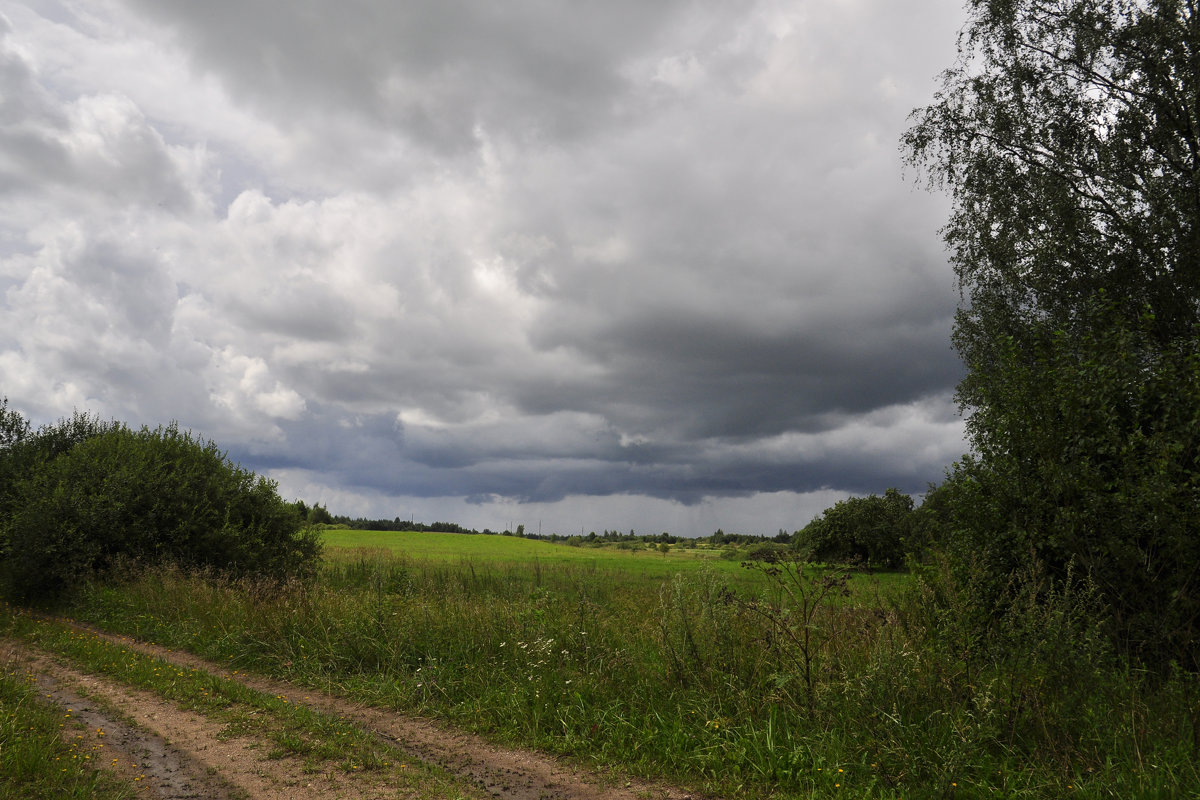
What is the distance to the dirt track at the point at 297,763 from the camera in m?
5.92

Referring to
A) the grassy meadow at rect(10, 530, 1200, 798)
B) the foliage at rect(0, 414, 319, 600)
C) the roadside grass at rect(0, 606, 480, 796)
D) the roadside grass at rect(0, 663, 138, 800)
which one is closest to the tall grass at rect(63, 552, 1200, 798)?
the grassy meadow at rect(10, 530, 1200, 798)

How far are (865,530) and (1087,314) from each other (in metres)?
29.8

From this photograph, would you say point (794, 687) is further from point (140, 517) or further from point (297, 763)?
point (140, 517)

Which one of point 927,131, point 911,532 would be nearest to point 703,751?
point 927,131

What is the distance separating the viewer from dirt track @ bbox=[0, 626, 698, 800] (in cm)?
592

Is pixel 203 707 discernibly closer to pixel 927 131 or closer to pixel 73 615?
pixel 73 615

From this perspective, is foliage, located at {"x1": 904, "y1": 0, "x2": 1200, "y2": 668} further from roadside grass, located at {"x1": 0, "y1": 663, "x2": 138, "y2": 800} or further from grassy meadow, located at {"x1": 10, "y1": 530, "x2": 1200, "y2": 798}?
roadside grass, located at {"x1": 0, "y1": 663, "x2": 138, "y2": 800}

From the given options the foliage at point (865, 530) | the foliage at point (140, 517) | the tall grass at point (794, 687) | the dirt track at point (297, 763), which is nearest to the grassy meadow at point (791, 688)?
the tall grass at point (794, 687)

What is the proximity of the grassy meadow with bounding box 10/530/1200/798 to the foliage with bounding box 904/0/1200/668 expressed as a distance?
107cm

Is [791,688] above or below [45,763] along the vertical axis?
above

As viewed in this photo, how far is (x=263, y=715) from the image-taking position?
8047 millimetres

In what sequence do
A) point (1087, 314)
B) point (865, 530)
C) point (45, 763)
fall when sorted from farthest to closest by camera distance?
point (865, 530) < point (1087, 314) < point (45, 763)

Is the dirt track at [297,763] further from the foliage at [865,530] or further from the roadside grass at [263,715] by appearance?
the foliage at [865,530]

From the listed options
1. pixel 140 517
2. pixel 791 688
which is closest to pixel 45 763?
pixel 791 688
